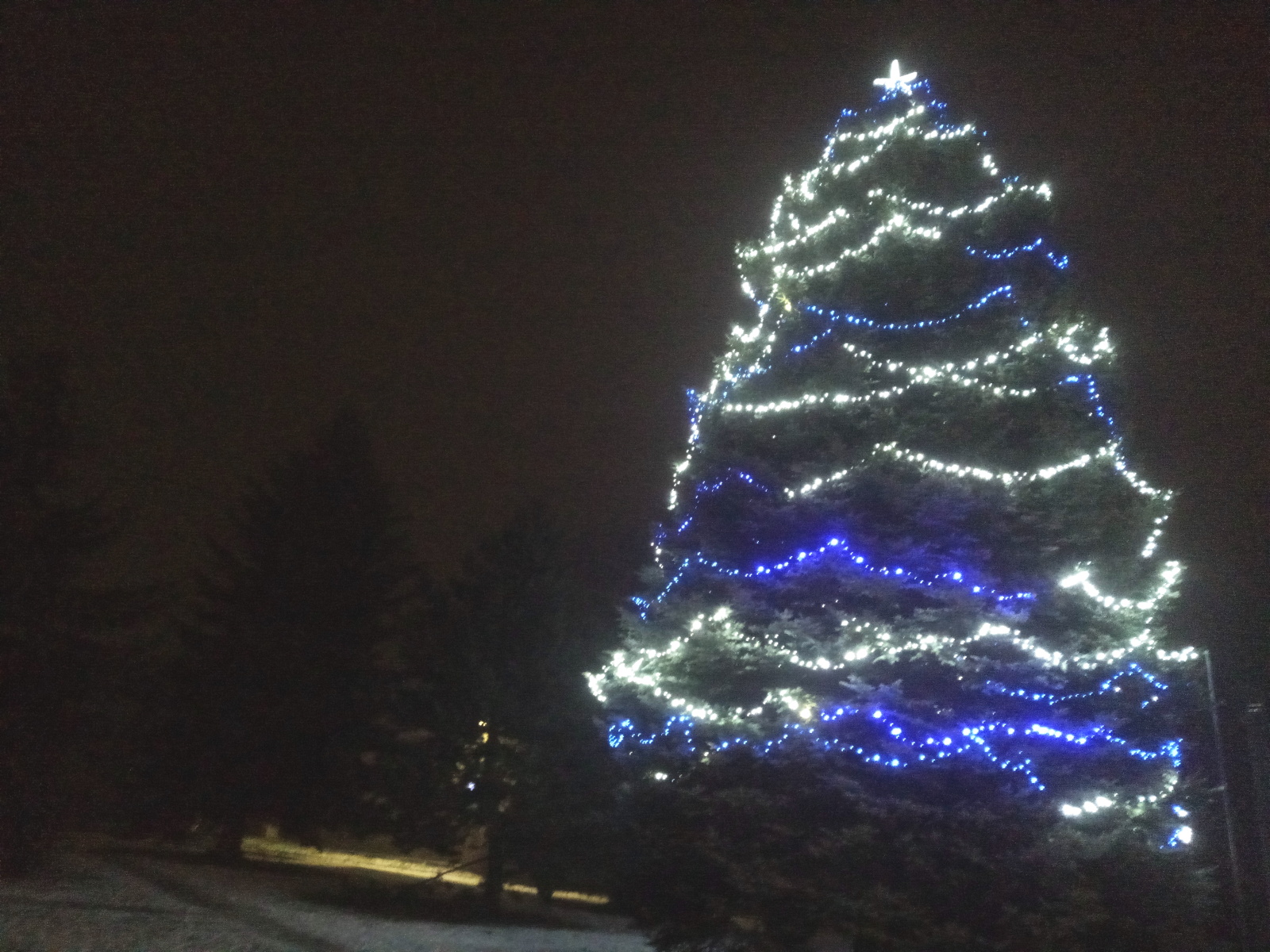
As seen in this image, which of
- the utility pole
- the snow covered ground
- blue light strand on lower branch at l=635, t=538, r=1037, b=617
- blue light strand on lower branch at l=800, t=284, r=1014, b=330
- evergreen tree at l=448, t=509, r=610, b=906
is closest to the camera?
the snow covered ground

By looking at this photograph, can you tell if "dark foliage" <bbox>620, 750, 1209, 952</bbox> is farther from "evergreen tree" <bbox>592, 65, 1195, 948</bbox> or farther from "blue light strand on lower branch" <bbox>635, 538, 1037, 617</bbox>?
"blue light strand on lower branch" <bbox>635, 538, 1037, 617</bbox>

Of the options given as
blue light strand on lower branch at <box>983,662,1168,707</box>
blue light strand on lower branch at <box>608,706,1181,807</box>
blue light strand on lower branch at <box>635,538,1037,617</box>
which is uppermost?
blue light strand on lower branch at <box>635,538,1037,617</box>

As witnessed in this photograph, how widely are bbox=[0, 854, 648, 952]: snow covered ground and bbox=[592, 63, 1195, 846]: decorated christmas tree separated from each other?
10.4ft

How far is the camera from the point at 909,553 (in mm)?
8719

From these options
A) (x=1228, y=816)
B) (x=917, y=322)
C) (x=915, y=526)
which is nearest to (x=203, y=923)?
(x=915, y=526)

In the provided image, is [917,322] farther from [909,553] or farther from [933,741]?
[933,741]

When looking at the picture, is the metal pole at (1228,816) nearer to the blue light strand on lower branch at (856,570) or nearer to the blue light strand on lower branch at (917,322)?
the blue light strand on lower branch at (856,570)

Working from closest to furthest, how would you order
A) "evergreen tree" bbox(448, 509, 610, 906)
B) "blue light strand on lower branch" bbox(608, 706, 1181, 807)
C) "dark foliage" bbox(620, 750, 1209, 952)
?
"dark foliage" bbox(620, 750, 1209, 952), "blue light strand on lower branch" bbox(608, 706, 1181, 807), "evergreen tree" bbox(448, 509, 610, 906)

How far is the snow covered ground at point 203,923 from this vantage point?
841 cm

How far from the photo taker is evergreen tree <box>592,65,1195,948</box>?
27.1 feet

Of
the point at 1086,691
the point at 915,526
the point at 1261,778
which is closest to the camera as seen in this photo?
the point at 1086,691

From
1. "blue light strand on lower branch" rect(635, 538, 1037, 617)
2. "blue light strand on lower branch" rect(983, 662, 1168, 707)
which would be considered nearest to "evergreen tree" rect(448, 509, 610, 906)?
"blue light strand on lower branch" rect(635, 538, 1037, 617)

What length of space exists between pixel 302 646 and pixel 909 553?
1379 cm

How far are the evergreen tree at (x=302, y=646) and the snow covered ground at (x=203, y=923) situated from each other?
4005 mm
